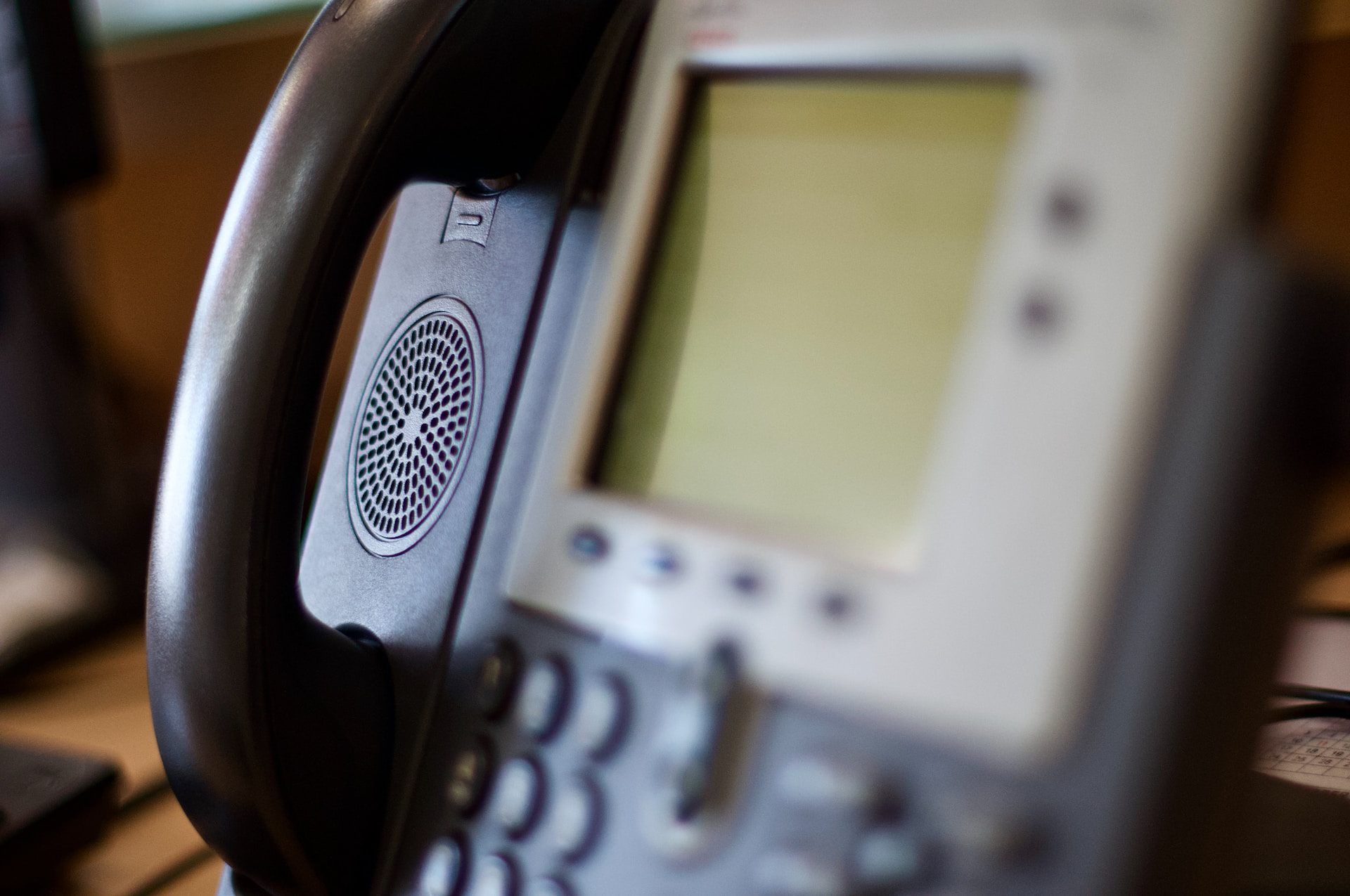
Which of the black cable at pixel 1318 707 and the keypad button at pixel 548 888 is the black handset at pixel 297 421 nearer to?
the keypad button at pixel 548 888

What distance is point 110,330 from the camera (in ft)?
3.00

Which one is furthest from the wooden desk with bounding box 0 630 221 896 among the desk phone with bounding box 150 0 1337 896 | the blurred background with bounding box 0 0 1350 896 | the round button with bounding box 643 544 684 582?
the round button with bounding box 643 544 684 582

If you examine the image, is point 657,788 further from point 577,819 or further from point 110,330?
point 110,330

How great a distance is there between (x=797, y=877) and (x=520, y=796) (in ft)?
0.21

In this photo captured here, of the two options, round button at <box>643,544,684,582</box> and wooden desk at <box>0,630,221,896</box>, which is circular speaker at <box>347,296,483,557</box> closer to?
round button at <box>643,544,684,582</box>

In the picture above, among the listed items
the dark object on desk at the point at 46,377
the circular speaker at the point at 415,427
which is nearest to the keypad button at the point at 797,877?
the circular speaker at the point at 415,427

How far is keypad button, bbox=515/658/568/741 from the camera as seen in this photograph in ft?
0.67

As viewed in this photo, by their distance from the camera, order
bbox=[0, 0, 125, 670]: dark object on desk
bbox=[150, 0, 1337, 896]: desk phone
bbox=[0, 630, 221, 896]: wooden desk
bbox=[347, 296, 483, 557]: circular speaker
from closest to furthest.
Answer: bbox=[150, 0, 1337, 896]: desk phone, bbox=[347, 296, 483, 557]: circular speaker, bbox=[0, 630, 221, 896]: wooden desk, bbox=[0, 0, 125, 670]: dark object on desk

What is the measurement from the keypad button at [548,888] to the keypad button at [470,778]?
2cm

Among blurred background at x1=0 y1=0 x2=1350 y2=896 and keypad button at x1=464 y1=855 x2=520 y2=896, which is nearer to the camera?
keypad button at x1=464 y1=855 x2=520 y2=896

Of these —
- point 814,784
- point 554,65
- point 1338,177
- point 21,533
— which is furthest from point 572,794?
point 21,533

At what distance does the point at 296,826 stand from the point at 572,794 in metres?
0.07

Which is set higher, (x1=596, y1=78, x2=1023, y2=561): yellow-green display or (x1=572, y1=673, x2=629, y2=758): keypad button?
(x1=596, y1=78, x2=1023, y2=561): yellow-green display

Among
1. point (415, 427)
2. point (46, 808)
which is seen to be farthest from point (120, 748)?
point (415, 427)
